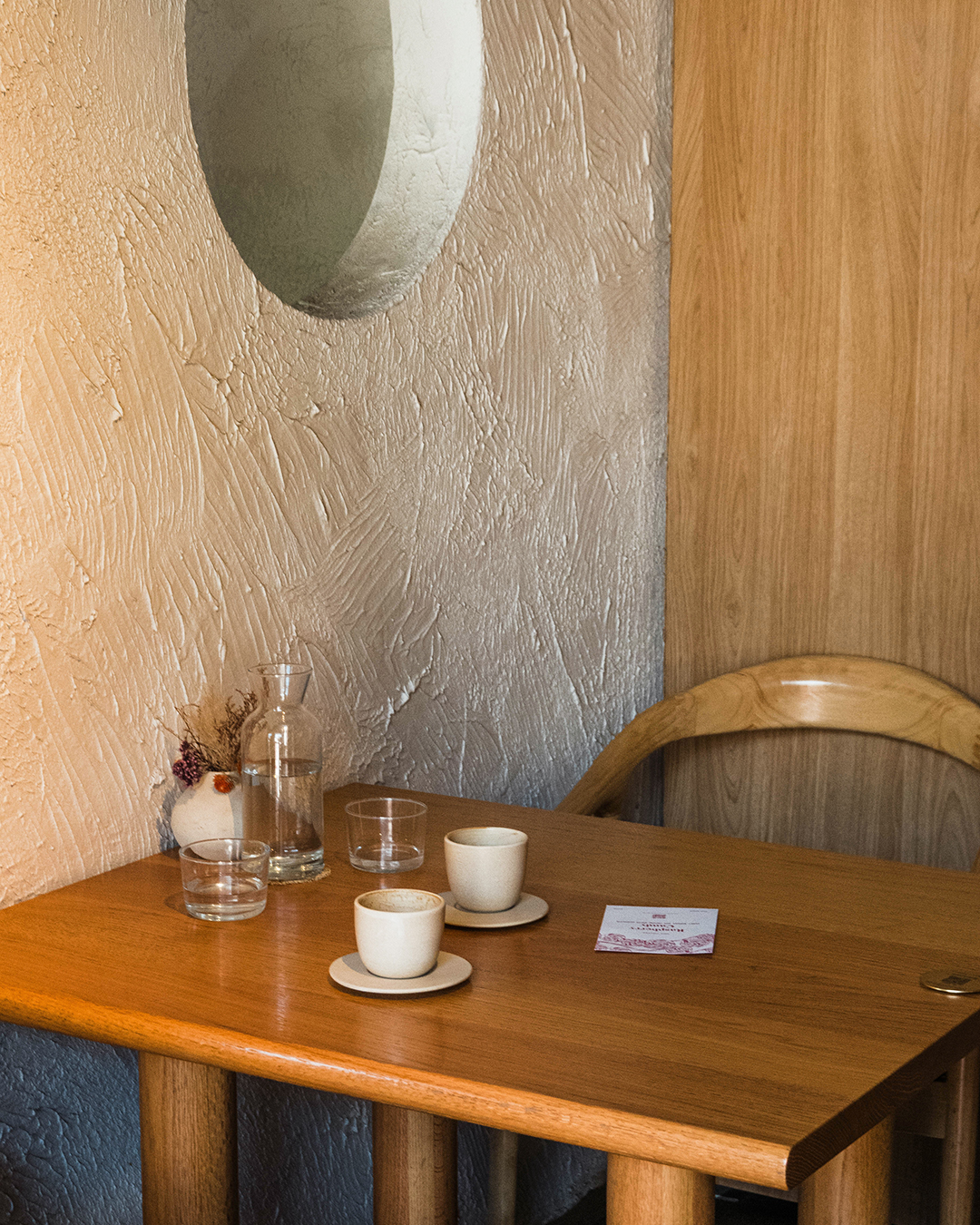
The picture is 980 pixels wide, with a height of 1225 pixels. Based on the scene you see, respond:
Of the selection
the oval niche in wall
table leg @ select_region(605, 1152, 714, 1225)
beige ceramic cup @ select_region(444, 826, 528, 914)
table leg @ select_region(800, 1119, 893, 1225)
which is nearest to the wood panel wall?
the oval niche in wall

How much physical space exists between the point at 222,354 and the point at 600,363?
2.85ft

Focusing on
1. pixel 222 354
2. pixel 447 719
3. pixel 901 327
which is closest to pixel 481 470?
pixel 447 719

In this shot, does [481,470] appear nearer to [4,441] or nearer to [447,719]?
[447,719]

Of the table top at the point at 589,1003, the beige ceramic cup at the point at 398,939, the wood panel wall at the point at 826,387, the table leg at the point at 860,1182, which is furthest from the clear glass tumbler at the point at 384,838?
the wood panel wall at the point at 826,387

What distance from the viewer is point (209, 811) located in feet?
4.19

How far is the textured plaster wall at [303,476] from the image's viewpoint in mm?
1203

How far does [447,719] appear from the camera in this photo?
183cm

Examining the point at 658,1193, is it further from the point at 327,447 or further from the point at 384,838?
the point at 327,447

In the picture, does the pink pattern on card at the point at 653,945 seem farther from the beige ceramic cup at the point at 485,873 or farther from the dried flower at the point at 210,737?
the dried flower at the point at 210,737

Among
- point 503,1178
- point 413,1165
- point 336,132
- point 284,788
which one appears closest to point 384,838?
point 284,788

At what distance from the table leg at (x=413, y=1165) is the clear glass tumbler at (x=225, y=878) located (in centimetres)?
34

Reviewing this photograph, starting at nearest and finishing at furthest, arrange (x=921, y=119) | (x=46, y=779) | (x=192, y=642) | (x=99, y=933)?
(x=99, y=933) < (x=46, y=779) < (x=192, y=642) < (x=921, y=119)

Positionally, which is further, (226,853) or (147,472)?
(147,472)

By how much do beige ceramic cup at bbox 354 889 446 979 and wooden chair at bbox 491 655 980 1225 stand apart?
0.92 metres
